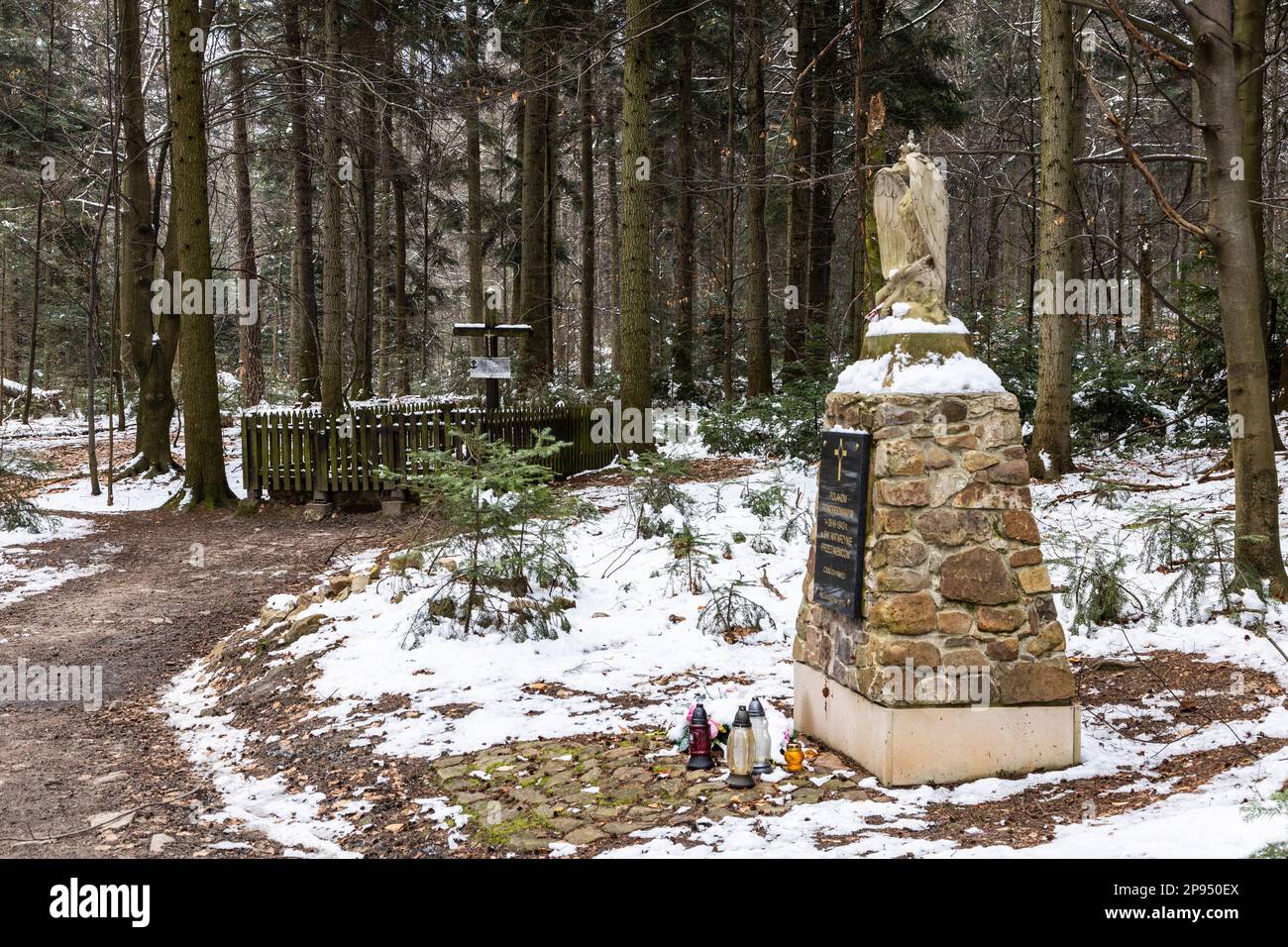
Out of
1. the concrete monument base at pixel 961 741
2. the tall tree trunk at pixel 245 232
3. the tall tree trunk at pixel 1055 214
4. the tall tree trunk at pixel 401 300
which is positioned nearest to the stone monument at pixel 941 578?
the concrete monument base at pixel 961 741

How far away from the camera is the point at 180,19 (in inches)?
520

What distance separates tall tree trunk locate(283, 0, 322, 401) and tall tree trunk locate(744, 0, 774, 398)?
7.73 meters

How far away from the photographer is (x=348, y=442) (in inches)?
532

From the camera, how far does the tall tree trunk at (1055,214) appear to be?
9914mm

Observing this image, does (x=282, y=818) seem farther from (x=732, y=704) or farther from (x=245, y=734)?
(x=732, y=704)

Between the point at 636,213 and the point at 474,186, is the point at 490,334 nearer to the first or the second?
the point at 636,213

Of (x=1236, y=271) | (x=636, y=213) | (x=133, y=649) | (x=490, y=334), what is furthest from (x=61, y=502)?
(x=1236, y=271)

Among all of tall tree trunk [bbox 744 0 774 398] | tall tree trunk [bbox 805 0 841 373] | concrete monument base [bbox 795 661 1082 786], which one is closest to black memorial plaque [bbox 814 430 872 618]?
concrete monument base [bbox 795 661 1082 786]

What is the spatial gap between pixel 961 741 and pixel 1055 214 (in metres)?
7.10

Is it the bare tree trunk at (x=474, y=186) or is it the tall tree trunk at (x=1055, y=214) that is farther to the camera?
the bare tree trunk at (x=474, y=186)

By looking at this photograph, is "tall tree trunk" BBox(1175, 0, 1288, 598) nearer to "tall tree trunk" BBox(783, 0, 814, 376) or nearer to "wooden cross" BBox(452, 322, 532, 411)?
"wooden cross" BBox(452, 322, 532, 411)

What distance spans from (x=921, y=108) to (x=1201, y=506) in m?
11.1

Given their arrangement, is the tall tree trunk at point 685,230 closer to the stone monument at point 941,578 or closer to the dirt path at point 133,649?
the dirt path at point 133,649

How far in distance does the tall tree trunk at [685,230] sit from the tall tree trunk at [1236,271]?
13.0 metres
